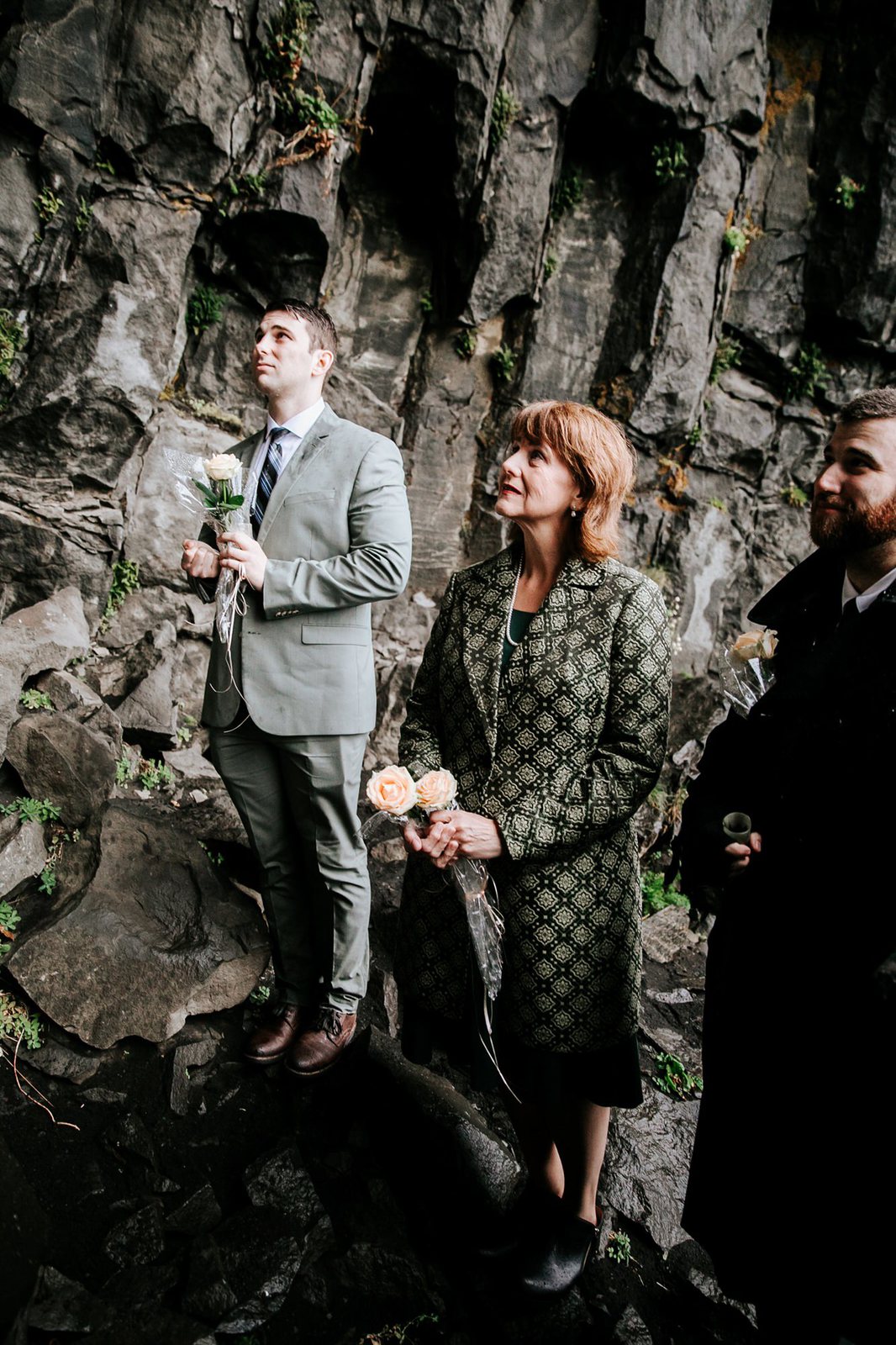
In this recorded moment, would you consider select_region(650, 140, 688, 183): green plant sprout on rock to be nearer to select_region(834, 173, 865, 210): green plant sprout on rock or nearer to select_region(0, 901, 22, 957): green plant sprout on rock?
select_region(834, 173, 865, 210): green plant sprout on rock

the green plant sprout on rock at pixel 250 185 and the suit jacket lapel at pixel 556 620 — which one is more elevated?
the green plant sprout on rock at pixel 250 185

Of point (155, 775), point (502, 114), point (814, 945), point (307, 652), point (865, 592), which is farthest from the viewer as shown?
point (502, 114)

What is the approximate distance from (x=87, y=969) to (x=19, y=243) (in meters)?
4.60

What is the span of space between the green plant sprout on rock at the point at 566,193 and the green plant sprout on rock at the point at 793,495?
11.8ft

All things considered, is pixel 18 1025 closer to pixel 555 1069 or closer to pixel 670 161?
pixel 555 1069

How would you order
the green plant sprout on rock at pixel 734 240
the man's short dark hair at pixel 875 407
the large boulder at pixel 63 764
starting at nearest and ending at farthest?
the man's short dark hair at pixel 875 407 < the large boulder at pixel 63 764 < the green plant sprout on rock at pixel 734 240

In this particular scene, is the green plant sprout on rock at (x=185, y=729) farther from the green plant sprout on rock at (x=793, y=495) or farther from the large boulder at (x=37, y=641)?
the green plant sprout on rock at (x=793, y=495)

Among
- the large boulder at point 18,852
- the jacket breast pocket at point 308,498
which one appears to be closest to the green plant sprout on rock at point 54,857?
the large boulder at point 18,852

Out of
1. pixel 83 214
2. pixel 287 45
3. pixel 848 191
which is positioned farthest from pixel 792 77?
pixel 83 214

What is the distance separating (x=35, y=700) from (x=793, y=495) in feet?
24.5

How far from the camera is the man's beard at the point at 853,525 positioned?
6.44ft

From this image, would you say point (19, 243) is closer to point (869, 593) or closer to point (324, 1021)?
point (324, 1021)

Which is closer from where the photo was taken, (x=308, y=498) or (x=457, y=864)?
(x=457, y=864)

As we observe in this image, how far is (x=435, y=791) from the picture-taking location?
2.20 metres
